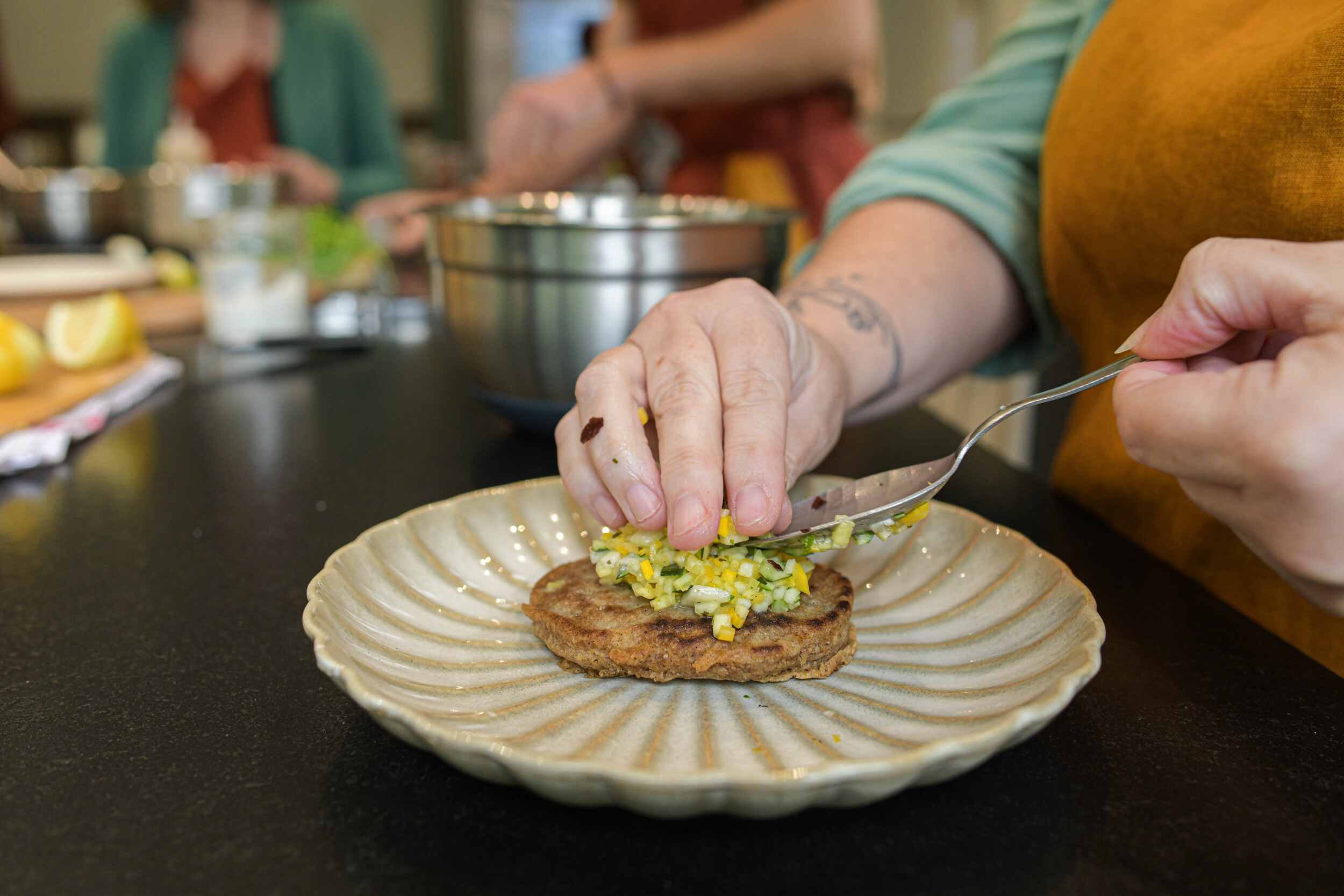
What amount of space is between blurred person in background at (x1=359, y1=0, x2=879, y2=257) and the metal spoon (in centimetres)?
122

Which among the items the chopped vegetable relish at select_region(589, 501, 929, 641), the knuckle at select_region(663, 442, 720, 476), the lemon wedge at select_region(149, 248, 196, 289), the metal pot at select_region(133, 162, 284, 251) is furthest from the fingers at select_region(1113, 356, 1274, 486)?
the metal pot at select_region(133, 162, 284, 251)

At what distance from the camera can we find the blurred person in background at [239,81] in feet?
12.4

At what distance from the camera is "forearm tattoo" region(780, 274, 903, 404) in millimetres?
956

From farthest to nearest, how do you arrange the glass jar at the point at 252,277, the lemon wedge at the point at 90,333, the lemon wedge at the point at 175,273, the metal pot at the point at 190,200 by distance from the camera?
1. the metal pot at the point at 190,200
2. the lemon wedge at the point at 175,273
3. the glass jar at the point at 252,277
4. the lemon wedge at the point at 90,333

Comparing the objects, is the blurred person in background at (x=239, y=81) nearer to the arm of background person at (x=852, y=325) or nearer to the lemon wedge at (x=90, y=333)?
the lemon wedge at (x=90, y=333)

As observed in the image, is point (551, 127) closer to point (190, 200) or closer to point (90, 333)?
point (90, 333)

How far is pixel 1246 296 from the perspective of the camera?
1.75ft

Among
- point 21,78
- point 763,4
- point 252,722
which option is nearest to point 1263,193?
point 252,722

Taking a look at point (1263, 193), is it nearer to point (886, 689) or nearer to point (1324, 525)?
point (1324, 525)

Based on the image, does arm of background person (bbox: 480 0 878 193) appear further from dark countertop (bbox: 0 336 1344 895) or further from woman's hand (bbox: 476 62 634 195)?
dark countertop (bbox: 0 336 1344 895)

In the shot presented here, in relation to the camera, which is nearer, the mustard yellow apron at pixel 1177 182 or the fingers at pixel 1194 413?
the fingers at pixel 1194 413

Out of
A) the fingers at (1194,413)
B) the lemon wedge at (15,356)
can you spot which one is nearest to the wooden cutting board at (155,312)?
the lemon wedge at (15,356)

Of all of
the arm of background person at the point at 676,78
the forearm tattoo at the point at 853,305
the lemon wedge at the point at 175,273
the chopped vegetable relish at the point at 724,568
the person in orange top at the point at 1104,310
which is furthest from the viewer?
the lemon wedge at the point at 175,273

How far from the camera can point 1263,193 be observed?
2.38ft
